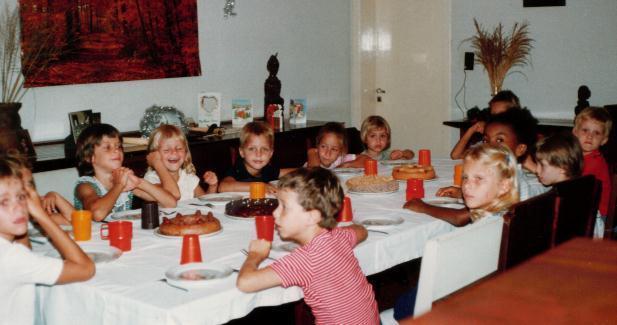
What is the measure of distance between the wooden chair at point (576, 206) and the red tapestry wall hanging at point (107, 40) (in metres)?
3.42

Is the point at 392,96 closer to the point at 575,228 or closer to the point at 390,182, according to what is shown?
the point at 390,182

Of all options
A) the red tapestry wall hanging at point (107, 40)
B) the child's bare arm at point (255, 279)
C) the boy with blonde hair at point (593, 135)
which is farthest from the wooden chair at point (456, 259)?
the red tapestry wall hanging at point (107, 40)

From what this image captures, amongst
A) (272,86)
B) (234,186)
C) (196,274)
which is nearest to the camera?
(196,274)

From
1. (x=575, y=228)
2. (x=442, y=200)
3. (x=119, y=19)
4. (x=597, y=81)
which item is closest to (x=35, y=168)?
(x=119, y=19)

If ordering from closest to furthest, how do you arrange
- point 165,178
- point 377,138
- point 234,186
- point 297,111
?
point 165,178 < point 234,186 < point 377,138 < point 297,111

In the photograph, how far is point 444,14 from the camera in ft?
23.1

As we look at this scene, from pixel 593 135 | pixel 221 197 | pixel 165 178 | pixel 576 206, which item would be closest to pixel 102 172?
pixel 165 178

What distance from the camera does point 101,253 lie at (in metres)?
2.54

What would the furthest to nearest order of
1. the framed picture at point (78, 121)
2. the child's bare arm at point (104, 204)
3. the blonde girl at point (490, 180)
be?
the framed picture at point (78, 121)
the child's bare arm at point (104, 204)
the blonde girl at point (490, 180)

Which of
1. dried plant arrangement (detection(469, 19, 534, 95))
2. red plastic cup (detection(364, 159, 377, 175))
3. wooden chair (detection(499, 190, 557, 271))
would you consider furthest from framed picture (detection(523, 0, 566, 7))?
wooden chair (detection(499, 190, 557, 271))

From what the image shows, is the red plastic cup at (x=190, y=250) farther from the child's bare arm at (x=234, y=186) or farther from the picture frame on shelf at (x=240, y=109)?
the picture frame on shelf at (x=240, y=109)

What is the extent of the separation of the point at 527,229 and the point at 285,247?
835mm

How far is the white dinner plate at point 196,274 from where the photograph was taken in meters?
2.16

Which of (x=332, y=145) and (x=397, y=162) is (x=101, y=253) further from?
(x=397, y=162)
